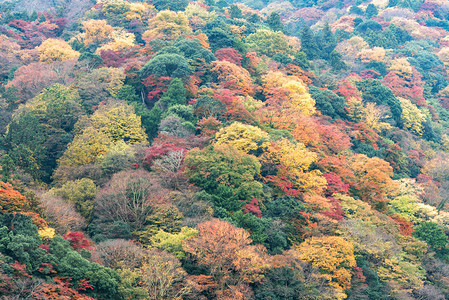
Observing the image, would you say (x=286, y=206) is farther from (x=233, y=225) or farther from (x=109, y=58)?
(x=109, y=58)

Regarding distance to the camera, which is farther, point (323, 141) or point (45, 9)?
point (45, 9)

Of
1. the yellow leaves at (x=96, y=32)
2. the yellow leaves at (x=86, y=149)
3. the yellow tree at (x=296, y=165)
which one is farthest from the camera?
the yellow leaves at (x=96, y=32)

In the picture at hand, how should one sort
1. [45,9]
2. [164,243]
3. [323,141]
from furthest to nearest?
[45,9], [323,141], [164,243]

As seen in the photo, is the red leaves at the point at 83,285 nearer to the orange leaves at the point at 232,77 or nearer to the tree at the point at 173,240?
the tree at the point at 173,240

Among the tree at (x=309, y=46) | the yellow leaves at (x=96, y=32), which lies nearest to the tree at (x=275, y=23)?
the tree at (x=309, y=46)

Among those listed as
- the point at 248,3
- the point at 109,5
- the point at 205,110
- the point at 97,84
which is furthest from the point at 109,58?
the point at 248,3

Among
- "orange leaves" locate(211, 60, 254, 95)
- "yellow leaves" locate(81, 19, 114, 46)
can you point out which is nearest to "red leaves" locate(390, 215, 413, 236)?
"orange leaves" locate(211, 60, 254, 95)
